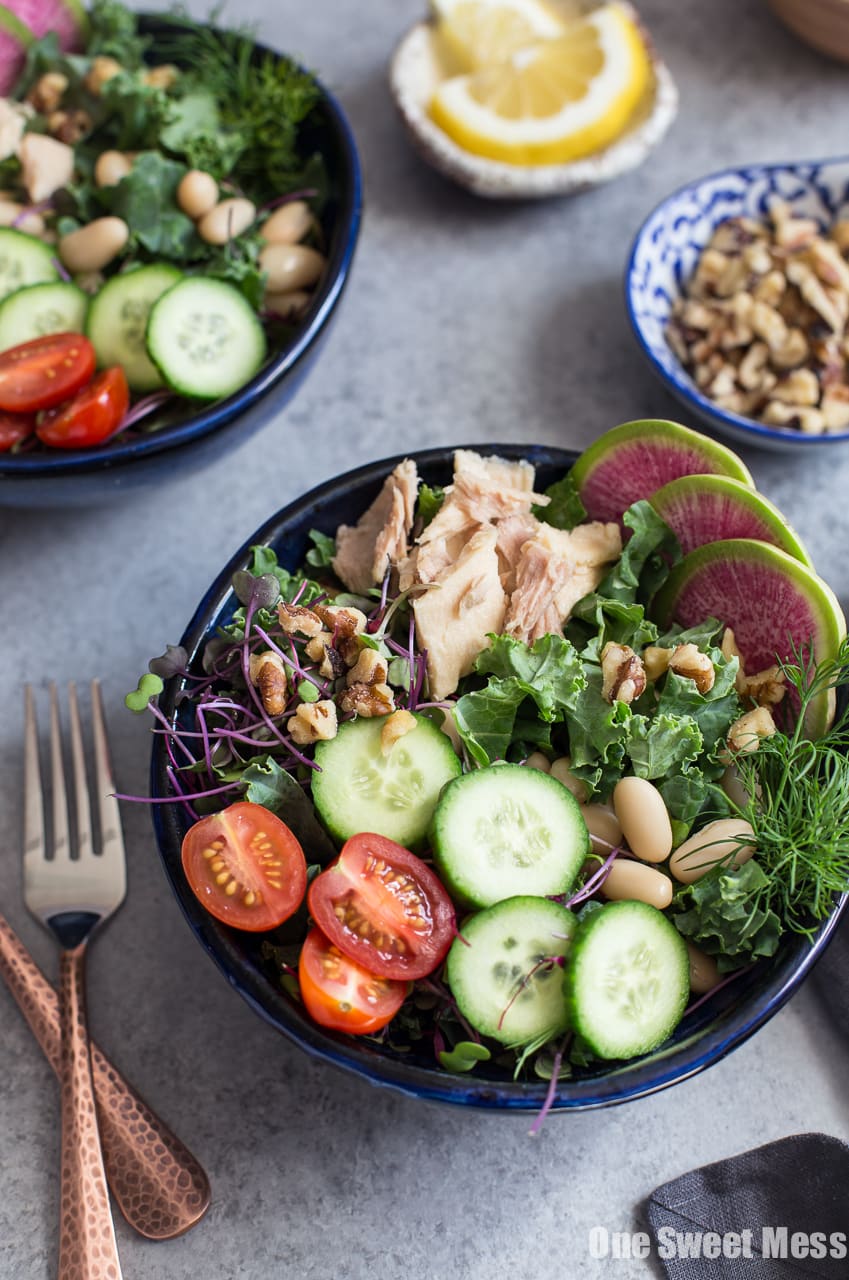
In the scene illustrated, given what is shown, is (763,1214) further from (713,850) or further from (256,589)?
(256,589)

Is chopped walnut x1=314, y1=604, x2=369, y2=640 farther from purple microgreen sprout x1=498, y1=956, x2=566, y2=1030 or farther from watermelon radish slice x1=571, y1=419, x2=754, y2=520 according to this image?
purple microgreen sprout x1=498, y1=956, x2=566, y2=1030

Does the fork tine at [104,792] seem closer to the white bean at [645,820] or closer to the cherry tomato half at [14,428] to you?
the cherry tomato half at [14,428]

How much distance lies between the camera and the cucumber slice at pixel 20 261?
229 centimetres

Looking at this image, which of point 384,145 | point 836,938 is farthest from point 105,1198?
point 384,145

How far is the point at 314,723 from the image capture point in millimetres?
1630

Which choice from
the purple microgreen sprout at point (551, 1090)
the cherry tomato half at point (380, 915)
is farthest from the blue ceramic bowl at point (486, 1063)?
the cherry tomato half at point (380, 915)

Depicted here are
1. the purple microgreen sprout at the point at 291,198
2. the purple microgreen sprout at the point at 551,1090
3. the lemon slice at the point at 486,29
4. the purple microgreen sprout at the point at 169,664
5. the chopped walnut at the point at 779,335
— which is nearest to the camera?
the purple microgreen sprout at the point at 551,1090

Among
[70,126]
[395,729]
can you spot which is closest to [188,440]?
[395,729]

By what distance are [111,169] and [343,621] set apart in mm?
1290

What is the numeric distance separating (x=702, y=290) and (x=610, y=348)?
242 mm

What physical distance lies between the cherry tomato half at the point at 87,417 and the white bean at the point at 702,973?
4.64 ft

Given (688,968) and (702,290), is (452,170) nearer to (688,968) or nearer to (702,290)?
(702,290)

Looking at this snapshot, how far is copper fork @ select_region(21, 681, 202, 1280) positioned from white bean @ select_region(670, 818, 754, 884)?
90 cm

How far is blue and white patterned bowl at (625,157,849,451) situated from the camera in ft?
7.84
